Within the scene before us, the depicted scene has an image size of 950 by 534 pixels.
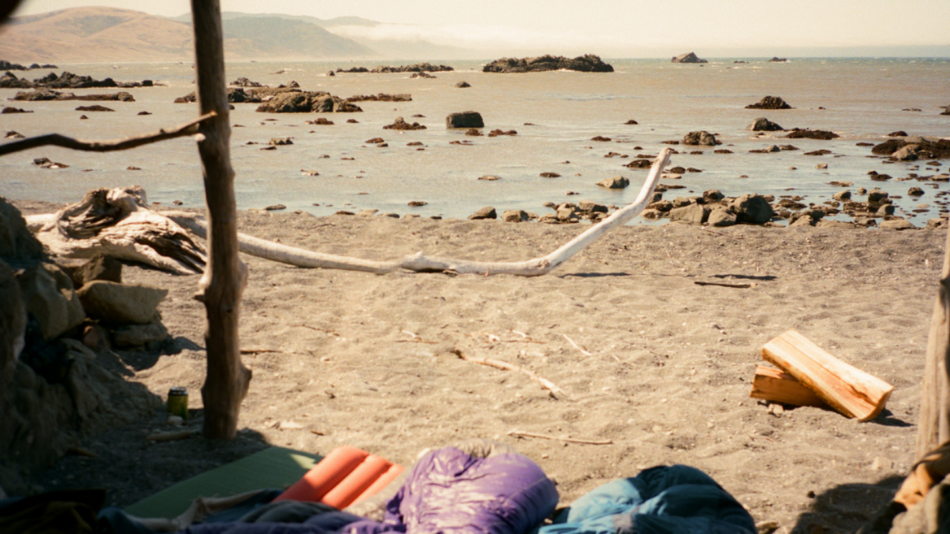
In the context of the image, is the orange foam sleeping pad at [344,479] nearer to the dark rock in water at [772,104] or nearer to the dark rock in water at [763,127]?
the dark rock in water at [763,127]

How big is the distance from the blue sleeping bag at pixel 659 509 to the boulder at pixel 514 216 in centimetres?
776

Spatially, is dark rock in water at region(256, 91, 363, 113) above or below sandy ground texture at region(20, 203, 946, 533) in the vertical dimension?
above

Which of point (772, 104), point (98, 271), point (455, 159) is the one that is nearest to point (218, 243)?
point (98, 271)

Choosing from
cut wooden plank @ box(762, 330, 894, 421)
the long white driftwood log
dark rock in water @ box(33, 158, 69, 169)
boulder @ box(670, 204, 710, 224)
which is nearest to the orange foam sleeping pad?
cut wooden plank @ box(762, 330, 894, 421)

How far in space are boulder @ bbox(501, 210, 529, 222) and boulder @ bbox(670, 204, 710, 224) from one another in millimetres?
2458

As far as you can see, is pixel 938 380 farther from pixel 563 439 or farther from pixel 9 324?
pixel 9 324

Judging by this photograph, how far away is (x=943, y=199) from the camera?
13484mm

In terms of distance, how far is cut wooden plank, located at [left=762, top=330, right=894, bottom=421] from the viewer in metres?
4.66

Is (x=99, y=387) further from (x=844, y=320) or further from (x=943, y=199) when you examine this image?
(x=943, y=199)

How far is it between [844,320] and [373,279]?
184 inches

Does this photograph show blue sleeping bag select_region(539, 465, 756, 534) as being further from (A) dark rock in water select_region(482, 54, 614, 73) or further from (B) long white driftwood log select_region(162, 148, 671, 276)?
(A) dark rock in water select_region(482, 54, 614, 73)

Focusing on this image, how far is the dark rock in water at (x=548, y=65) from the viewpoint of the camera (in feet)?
311

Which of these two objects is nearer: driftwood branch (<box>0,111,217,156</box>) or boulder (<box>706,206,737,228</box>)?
driftwood branch (<box>0,111,217,156</box>)

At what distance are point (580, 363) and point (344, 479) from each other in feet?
8.22
